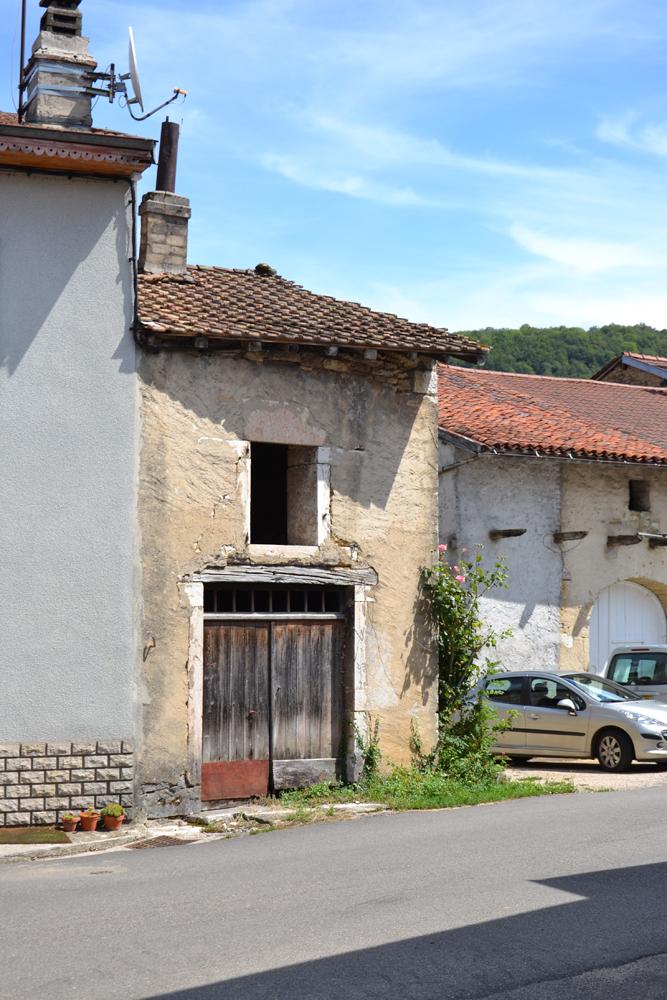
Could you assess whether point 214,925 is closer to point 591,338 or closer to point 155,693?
point 155,693

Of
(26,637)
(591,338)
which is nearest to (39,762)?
(26,637)

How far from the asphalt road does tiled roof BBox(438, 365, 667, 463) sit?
8267 mm

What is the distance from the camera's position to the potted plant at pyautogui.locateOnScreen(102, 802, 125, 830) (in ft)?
33.2

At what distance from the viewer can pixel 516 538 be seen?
17.2 meters

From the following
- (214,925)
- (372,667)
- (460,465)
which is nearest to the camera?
(214,925)

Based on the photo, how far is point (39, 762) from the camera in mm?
10180

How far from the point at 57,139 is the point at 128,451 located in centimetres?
322

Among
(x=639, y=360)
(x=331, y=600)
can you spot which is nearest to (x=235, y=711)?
(x=331, y=600)

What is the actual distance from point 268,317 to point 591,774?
720cm

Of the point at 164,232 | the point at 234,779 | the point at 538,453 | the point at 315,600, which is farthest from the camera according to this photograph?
the point at 538,453

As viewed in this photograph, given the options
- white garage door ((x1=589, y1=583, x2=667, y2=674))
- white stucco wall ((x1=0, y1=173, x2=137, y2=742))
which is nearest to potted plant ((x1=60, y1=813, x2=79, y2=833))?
white stucco wall ((x1=0, y1=173, x2=137, y2=742))

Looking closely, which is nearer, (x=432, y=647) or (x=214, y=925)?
(x=214, y=925)

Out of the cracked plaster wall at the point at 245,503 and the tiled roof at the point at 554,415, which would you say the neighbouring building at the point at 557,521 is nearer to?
the tiled roof at the point at 554,415

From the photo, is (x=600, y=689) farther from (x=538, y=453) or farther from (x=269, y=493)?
(x=269, y=493)
